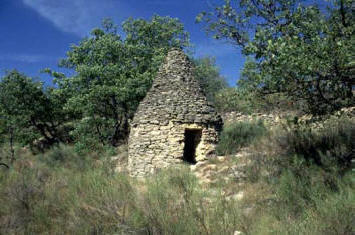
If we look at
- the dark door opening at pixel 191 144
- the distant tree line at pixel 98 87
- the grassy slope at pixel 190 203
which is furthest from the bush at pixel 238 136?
the distant tree line at pixel 98 87

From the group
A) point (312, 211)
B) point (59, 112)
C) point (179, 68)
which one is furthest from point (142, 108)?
point (59, 112)

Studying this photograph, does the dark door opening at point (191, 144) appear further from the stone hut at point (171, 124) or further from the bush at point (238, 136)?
the bush at point (238, 136)

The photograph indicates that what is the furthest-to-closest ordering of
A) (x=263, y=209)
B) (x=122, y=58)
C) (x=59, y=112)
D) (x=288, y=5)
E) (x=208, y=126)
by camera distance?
(x=59, y=112) < (x=122, y=58) < (x=208, y=126) < (x=288, y=5) < (x=263, y=209)

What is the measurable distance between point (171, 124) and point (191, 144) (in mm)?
1665

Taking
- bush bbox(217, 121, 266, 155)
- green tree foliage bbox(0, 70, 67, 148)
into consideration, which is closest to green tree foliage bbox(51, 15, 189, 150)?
green tree foliage bbox(0, 70, 67, 148)

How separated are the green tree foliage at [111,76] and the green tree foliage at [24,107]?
9.71 feet

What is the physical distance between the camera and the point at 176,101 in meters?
9.71

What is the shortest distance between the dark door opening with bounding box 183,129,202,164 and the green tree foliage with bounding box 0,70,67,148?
30.1 ft

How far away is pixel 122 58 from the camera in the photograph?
1555 cm

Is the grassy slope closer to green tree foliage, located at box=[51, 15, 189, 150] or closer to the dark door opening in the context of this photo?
the dark door opening

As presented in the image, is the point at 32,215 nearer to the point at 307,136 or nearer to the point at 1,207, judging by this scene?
the point at 1,207

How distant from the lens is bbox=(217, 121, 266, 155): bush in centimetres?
967

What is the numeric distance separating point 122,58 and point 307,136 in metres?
10.4

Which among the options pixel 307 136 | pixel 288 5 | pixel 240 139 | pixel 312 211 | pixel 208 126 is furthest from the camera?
pixel 240 139
